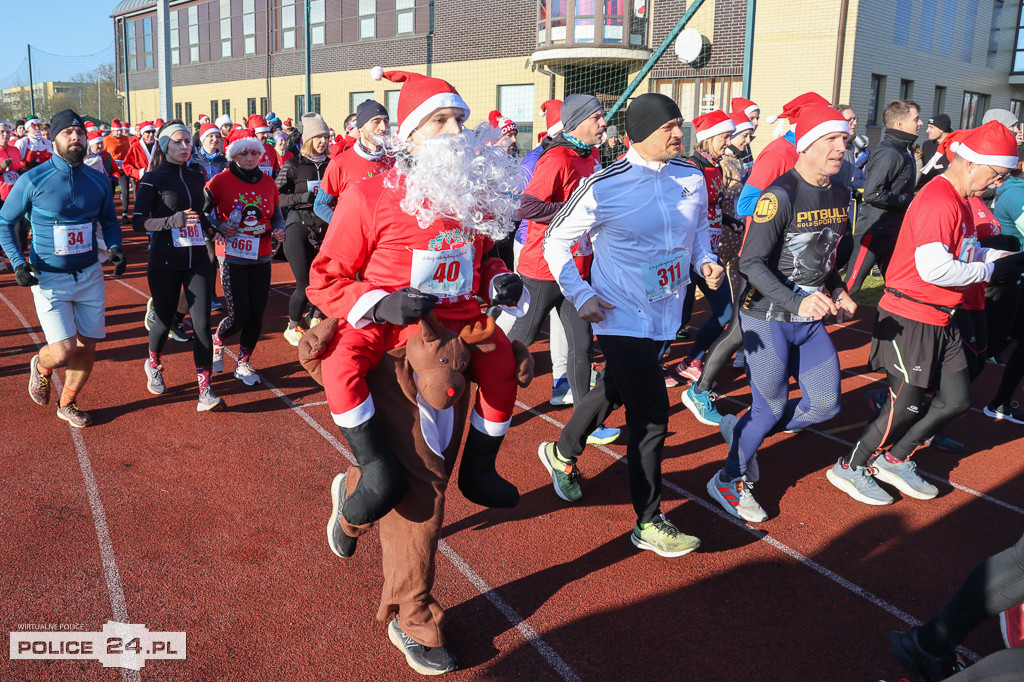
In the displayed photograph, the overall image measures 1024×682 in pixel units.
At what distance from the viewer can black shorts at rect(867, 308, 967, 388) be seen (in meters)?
4.45

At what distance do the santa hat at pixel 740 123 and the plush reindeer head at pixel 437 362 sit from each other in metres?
5.03

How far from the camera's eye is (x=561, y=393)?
6.42 m

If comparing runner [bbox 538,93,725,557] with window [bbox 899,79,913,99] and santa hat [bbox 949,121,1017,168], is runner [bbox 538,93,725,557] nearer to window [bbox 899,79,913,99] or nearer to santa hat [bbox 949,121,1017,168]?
santa hat [bbox 949,121,1017,168]

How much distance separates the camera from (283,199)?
24.6 feet

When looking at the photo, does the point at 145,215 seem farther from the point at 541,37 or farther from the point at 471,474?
the point at 541,37

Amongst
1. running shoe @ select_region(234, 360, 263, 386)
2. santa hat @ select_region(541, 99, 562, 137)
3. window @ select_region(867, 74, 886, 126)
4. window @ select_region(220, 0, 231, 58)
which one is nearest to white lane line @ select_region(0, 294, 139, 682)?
running shoe @ select_region(234, 360, 263, 386)

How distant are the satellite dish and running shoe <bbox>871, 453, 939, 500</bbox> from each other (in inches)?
687

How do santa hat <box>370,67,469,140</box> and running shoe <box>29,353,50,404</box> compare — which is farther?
running shoe <box>29,353,50,404</box>

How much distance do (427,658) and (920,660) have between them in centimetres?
194

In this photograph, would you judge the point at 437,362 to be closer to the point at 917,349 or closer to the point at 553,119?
the point at 917,349

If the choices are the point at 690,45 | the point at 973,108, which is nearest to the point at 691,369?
the point at 690,45

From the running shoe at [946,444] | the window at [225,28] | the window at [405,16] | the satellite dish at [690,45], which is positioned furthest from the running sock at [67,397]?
the window at [225,28]

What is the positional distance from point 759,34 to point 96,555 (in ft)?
66.9

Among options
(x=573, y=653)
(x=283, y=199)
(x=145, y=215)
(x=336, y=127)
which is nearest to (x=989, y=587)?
(x=573, y=653)
